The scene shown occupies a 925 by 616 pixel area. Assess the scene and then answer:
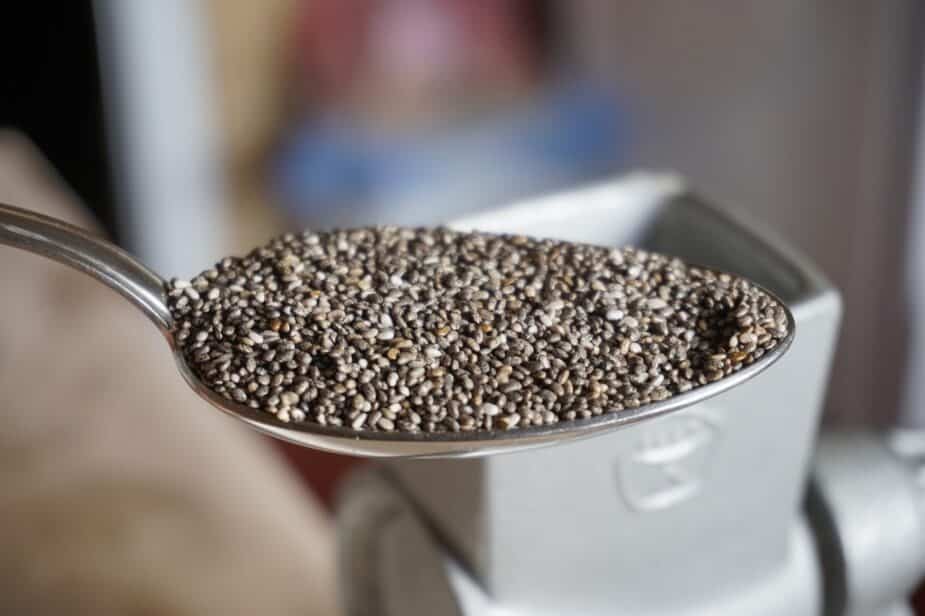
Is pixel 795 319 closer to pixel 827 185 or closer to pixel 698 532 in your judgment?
pixel 698 532

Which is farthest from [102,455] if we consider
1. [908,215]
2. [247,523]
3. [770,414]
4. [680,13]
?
[680,13]

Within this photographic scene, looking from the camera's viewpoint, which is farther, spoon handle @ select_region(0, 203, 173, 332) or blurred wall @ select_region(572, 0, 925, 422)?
blurred wall @ select_region(572, 0, 925, 422)

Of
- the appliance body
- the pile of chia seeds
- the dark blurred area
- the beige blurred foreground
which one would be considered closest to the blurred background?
the dark blurred area

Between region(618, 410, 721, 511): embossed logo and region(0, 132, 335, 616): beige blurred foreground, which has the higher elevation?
region(618, 410, 721, 511): embossed logo

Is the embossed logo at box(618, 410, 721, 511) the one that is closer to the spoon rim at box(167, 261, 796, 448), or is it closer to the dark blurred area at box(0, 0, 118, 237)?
the spoon rim at box(167, 261, 796, 448)

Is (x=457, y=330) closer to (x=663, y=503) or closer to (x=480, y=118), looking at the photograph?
(x=663, y=503)

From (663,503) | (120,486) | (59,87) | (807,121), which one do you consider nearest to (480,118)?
(807,121)

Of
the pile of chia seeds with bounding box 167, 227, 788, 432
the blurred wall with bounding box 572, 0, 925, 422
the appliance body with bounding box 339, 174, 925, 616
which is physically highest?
the pile of chia seeds with bounding box 167, 227, 788, 432
